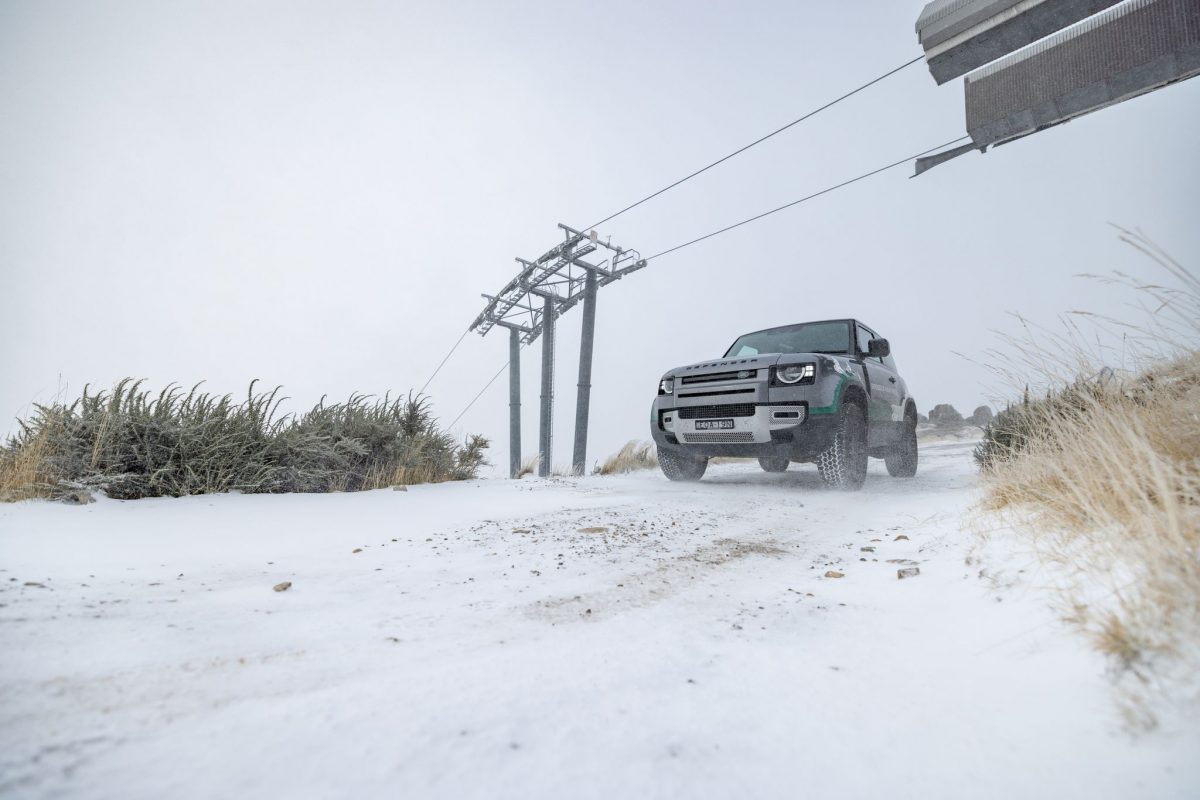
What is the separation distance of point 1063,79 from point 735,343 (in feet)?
15.9

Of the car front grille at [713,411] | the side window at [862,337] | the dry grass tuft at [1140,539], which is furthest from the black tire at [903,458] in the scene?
the dry grass tuft at [1140,539]

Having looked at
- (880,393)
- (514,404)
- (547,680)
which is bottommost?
(547,680)

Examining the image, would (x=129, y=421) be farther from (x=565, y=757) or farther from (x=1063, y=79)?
(x=1063, y=79)

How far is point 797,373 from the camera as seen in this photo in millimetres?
5320

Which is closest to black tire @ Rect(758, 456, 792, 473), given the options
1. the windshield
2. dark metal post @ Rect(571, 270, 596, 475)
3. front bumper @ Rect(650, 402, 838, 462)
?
the windshield

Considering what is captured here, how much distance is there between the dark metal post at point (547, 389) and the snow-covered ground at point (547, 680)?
403 inches

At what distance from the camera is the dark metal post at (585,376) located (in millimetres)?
11445

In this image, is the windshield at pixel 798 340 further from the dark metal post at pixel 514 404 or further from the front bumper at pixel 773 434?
the dark metal post at pixel 514 404

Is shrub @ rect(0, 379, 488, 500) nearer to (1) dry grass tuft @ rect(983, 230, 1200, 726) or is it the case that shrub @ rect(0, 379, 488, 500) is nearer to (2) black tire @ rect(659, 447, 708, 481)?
(2) black tire @ rect(659, 447, 708, 481)

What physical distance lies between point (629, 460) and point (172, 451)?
731 cm

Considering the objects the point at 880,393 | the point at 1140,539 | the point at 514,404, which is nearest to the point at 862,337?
the point at 880,393

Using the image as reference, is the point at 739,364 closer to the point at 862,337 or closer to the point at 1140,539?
the point at 862,337

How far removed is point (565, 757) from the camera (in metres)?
0.93

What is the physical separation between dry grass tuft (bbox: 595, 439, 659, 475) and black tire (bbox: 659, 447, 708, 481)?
2.59 metres
